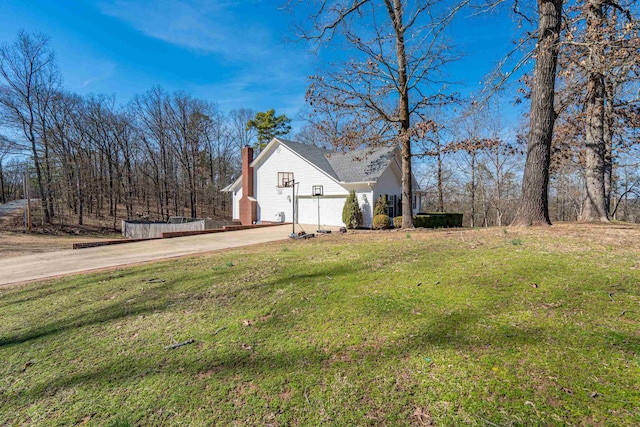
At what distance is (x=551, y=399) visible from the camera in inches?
68.1

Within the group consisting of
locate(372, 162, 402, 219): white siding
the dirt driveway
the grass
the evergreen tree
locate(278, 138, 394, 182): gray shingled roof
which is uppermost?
the evergreen tree

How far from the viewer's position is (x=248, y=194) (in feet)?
69.8

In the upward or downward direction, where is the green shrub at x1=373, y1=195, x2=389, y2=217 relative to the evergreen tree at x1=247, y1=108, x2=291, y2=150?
downward

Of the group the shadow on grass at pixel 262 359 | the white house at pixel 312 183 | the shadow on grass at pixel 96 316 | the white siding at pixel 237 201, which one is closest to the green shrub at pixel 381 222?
the white house at pixel 312 183

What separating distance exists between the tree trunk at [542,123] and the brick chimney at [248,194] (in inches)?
682

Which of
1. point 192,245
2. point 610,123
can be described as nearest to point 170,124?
point 192,245

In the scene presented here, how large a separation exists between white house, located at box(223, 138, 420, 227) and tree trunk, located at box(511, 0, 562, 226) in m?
9.62

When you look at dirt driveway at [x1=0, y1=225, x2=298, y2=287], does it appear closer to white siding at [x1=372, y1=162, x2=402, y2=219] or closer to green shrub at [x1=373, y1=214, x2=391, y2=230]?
green shrub at [x1=373, y1=214, x2=391, y2=230]

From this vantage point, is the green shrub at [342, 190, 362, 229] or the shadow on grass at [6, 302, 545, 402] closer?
the shadow on grass at [6, 302, 545, 402]

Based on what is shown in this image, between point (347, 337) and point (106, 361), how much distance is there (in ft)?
7.63

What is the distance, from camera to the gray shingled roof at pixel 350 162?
17.1 m

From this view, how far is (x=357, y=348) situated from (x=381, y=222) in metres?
13.1

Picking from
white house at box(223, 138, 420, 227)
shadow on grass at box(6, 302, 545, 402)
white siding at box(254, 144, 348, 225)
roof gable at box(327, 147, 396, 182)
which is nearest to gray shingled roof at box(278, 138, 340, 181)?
white house at box(223, 138, 420, 227)

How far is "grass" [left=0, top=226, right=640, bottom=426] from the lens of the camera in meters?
1.84
